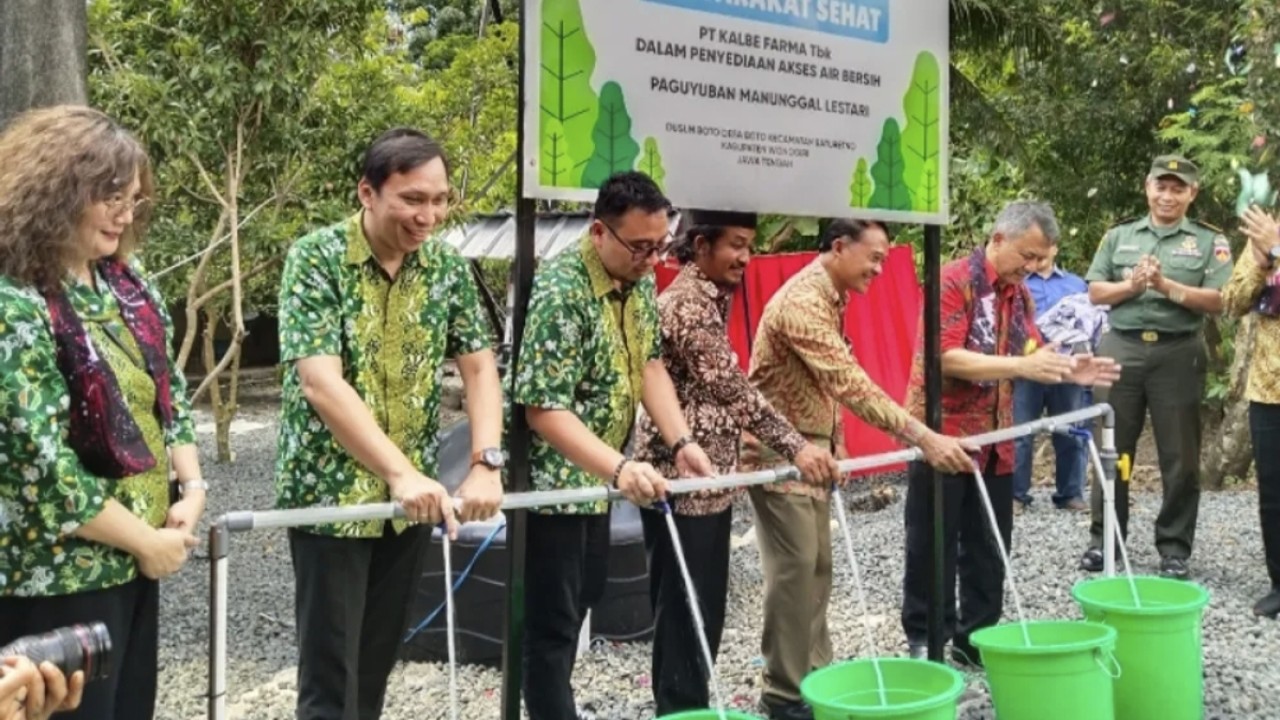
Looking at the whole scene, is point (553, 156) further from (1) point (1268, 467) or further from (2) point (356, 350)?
(1) point (1268, 467)

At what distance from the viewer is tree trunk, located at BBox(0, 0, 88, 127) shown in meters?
4.41

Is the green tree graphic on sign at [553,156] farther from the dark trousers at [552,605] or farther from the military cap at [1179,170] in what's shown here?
the military cap at [1179,170]

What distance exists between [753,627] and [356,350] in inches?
148

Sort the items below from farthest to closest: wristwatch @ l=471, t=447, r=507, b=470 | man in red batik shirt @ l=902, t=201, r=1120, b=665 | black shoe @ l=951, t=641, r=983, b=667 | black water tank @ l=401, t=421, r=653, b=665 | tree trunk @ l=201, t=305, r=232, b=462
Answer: tree trunk @ l=201, t=305, r=232, b=462 → black water tank @ l=401, t=421, r=653, b=665 → black shoe @ l=951, t=641, r=983, b=667 → man in red batik shirt @ l=902, t=201, r=1120, b=665 → wristwatch @ l=471, t=447, r=507, b=470

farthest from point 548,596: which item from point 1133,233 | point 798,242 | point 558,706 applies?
point 798,242

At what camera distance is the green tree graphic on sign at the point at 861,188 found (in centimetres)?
414

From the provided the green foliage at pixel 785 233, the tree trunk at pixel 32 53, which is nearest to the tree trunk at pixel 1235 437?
the green foliage at pixel 785 233

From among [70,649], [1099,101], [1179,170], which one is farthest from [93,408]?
[1099,101]

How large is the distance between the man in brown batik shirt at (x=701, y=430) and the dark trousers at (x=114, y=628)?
1.55 metres

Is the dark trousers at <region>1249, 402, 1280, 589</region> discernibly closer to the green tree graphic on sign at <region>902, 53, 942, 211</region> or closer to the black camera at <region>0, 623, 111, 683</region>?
the green tree graphic on sign at <region>902, 53, 942, 211</region>

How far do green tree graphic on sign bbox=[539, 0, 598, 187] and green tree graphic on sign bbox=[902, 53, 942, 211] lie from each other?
4.95ft

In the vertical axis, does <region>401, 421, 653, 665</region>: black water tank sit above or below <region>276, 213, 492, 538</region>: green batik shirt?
below

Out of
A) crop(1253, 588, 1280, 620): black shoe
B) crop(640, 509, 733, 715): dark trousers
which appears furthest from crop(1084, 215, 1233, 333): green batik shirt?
crop(640, 509, 733, 715): dark trousers

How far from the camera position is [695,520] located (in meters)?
3.69
